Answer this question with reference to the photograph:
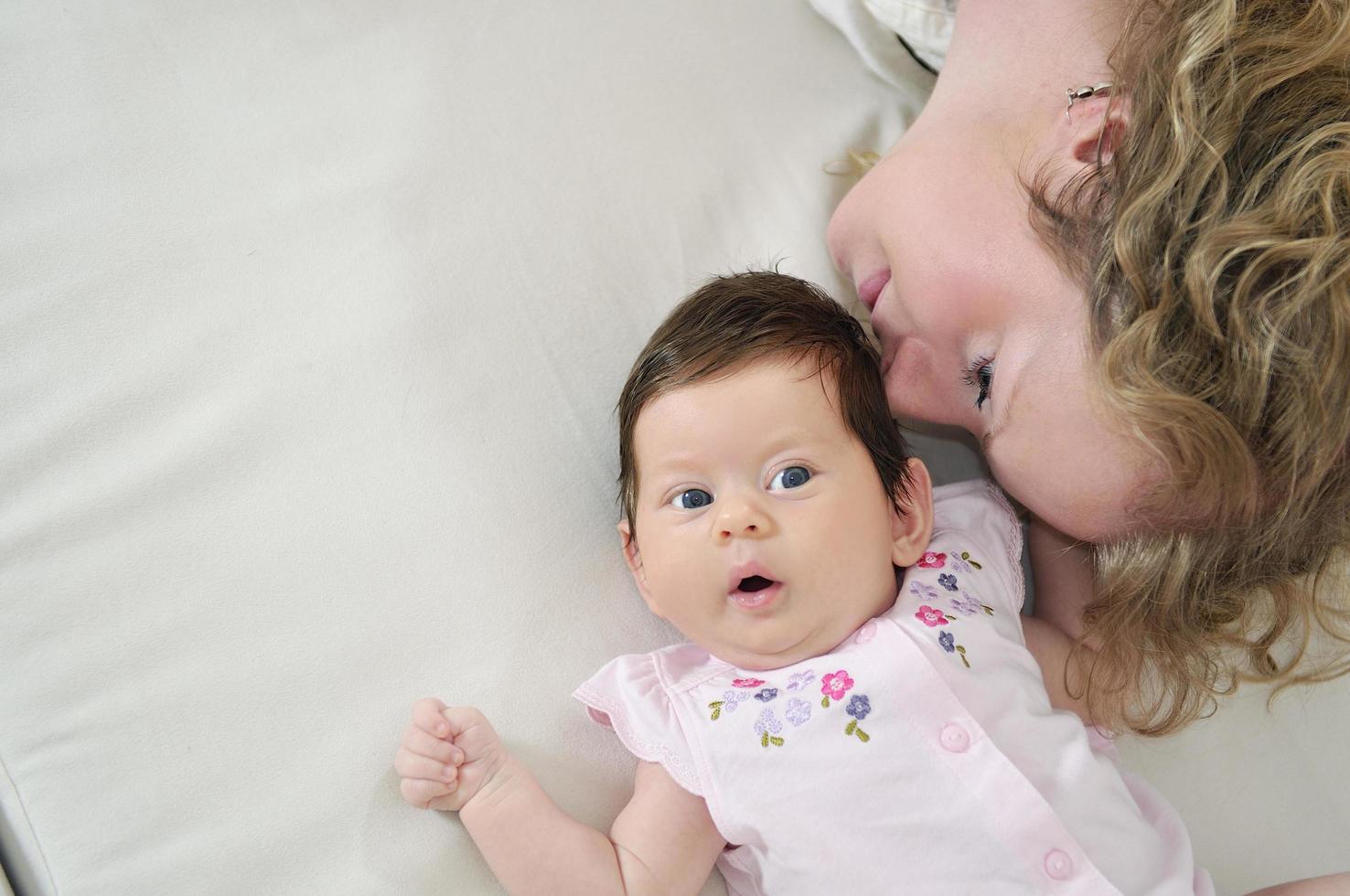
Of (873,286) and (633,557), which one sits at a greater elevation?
(873,286)

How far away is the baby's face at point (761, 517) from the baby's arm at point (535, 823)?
6.8 inches

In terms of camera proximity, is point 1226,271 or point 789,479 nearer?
point 1226,271

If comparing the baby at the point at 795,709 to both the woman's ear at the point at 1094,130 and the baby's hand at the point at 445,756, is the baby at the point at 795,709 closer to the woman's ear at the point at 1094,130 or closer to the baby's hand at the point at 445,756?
the baby's hand at the point at 445,756

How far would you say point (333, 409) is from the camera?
1117mm

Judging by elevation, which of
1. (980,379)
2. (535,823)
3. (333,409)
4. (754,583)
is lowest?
(535,823)

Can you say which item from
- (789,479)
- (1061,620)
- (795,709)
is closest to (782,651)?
(795,709)

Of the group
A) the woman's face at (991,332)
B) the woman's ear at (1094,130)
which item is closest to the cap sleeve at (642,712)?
the woman's face at (991,332)

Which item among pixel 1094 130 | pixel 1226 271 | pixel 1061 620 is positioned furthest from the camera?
pixel 1061 620

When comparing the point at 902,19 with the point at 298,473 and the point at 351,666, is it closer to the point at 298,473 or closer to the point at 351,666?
the point at 298,473

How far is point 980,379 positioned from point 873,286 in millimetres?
200

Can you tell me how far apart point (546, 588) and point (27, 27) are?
32.9 inches

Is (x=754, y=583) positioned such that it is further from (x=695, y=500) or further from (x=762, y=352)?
(x=762, y=352)

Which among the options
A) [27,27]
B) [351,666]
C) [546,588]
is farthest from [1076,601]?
[27,27]

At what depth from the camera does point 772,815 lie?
38.3 inches
